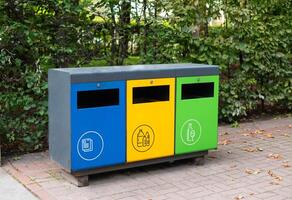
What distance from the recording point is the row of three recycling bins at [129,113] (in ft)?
17.0

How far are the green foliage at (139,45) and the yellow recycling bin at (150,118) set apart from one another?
60.7 inches

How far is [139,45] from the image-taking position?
25.3 feet

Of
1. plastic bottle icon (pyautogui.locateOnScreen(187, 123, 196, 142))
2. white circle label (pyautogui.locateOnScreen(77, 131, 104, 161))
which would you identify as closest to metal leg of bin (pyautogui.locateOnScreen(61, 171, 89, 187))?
white circle label (pyautogui.locateOnScreen(77, 131, 104, 161))

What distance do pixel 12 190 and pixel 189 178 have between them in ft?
5.96

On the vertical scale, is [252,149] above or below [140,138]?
below

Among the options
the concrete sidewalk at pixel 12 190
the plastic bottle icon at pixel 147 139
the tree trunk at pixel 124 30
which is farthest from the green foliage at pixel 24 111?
the plastic bottle icon at pixel 147 139

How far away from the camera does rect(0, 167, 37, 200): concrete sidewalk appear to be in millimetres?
5023

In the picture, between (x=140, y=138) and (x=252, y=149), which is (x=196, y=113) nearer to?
(x=140, y=138)

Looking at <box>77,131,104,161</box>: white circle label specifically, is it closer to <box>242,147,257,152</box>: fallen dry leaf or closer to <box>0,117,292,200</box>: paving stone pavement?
<box>0,117,292,200</box>: paving stone pavement

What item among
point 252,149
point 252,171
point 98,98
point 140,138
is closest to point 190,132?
point 140,138

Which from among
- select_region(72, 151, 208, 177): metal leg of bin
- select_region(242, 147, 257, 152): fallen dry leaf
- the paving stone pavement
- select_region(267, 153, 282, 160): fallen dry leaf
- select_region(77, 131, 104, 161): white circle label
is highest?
select_region(77, 131, 104, 161): white circle label

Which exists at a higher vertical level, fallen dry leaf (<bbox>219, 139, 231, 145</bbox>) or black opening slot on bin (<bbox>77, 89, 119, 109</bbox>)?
black opening slot on bin (<bbox>77, 89, 119, 109</bbox>)

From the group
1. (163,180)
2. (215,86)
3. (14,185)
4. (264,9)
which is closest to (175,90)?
(215,86)

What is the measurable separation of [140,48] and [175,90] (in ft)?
7.09
